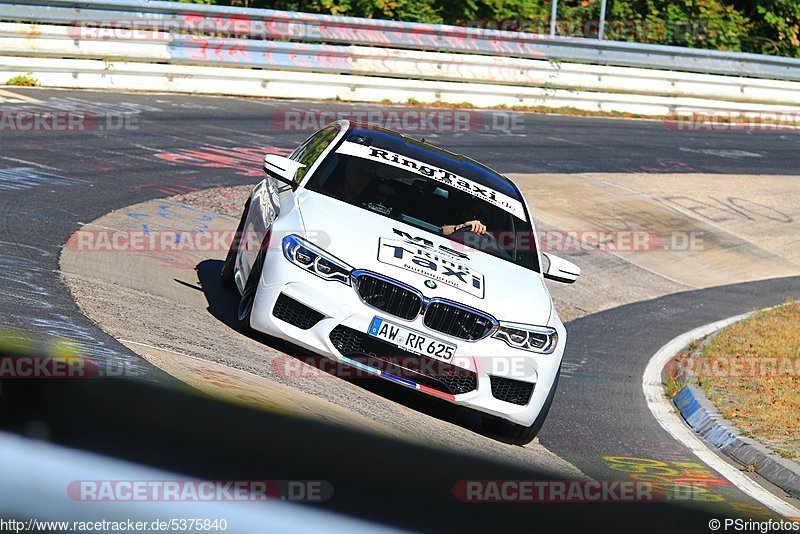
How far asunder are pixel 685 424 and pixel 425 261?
2934mm

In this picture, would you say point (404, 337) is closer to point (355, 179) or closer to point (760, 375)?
point (355, 179)

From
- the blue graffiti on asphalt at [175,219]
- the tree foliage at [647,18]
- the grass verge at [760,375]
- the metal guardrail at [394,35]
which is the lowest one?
the grass verge at [760,375]

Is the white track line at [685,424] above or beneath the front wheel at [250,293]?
beneath

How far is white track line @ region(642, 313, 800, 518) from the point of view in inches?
269

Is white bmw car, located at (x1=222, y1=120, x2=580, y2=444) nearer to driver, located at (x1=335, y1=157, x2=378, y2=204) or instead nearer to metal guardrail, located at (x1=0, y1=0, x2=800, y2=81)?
driver, located at (x1=335, y1=157, x2=378, y2=204)

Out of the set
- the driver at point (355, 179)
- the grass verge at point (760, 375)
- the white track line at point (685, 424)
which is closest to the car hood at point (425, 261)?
the driver at point (355, 179)

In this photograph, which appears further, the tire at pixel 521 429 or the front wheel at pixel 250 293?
the front wheel at pixel 250 293

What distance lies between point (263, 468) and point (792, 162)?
2085cm

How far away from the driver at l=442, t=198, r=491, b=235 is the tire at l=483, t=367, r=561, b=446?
4.28ft

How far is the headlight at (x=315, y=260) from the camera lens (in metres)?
6.86

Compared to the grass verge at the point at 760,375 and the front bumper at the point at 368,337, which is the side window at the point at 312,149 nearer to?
the front bumper at the point at 368,337

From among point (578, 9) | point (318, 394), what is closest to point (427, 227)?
point (318, 394)

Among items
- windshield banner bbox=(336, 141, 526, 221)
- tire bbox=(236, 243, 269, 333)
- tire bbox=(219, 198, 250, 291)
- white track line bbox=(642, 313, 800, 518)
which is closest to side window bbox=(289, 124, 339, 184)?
windshield banner bbox=(336, 141, 526, 221)

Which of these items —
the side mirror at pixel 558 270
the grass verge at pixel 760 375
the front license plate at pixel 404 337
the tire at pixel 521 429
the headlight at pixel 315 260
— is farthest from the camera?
the side mirror at pixel 558 270
